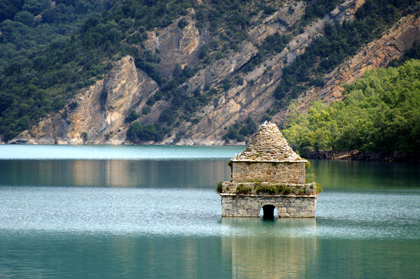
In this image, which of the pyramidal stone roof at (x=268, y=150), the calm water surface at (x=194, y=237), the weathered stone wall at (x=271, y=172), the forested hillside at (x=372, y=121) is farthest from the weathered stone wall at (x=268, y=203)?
the forested hillside at (x=372, y=121)

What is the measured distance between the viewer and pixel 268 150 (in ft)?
112

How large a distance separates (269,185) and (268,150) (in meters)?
1.86

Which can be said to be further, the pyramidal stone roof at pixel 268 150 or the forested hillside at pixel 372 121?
the forested hillside at pixel 372 121

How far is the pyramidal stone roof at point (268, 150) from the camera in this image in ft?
111

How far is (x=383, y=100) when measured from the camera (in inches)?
4176


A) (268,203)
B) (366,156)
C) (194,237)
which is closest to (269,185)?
(268,203)

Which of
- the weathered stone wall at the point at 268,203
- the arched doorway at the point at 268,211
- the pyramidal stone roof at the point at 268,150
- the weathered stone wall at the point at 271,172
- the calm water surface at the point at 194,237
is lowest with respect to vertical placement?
the calm water surface at the point at 194,237

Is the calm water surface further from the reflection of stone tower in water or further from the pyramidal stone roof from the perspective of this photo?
the pyramidal stone roof

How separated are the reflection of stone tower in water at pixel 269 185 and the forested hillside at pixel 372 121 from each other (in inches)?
2078

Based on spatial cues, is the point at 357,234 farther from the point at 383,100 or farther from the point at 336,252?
the point at 383,100

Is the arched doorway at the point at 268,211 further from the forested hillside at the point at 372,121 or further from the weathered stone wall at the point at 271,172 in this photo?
the forested hillside at the point at 372,121

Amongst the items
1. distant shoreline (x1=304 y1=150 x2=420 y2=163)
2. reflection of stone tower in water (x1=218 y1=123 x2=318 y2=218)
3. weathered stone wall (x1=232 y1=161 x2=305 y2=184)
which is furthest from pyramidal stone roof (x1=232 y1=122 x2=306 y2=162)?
distant shoreline (x1=304 y1=150 x2=420 y2=163)

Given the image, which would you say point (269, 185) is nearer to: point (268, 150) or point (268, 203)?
point (268, 203)

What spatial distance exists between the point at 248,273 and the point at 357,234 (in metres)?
9.65
